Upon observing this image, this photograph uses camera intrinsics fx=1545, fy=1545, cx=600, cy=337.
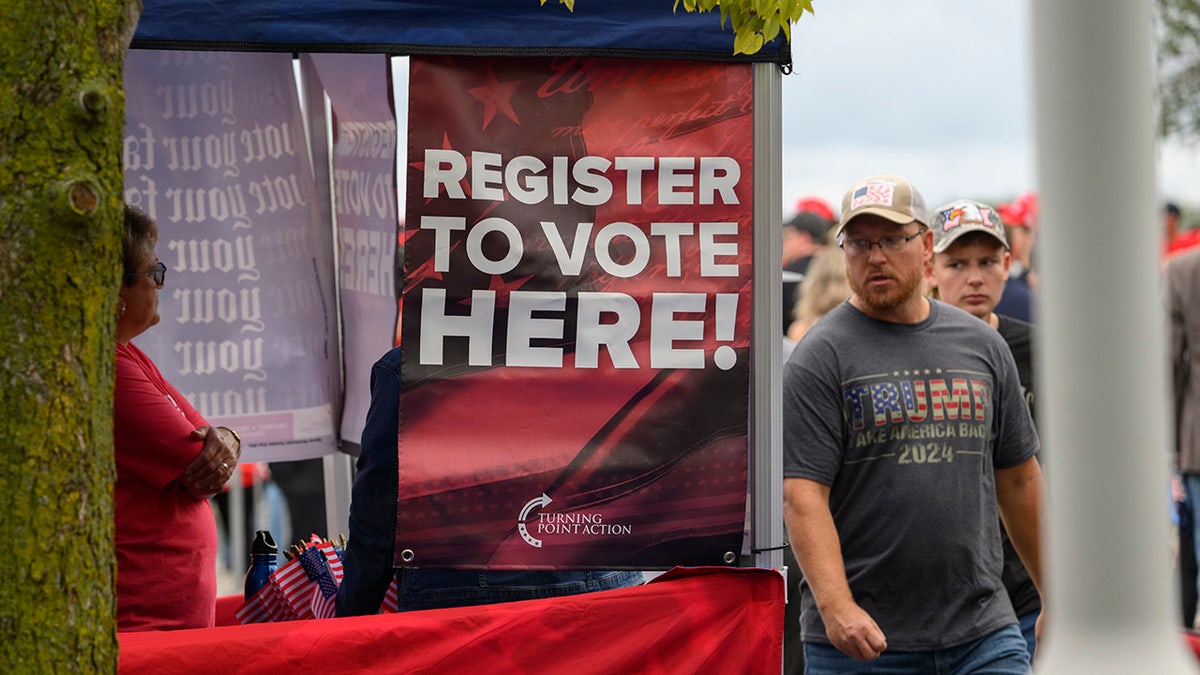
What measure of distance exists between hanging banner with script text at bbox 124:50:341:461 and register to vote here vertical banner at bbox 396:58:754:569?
4.24ft

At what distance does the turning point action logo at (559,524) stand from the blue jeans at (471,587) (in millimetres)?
157

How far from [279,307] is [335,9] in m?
1.56

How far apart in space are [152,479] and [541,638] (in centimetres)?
106

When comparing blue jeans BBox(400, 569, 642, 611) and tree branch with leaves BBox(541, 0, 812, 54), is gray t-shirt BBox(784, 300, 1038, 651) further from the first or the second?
tree branch with leaves BBox(541, 0, 812, 54)

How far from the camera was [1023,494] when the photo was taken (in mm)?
4781

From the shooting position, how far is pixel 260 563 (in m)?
4.59

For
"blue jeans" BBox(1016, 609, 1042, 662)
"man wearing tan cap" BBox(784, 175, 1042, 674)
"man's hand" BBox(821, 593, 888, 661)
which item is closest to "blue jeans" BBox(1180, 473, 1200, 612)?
"blue jeans" BBox(1016, 609, 1042, 662)

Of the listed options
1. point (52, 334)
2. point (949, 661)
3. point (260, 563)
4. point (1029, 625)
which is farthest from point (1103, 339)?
point (1029, 625)

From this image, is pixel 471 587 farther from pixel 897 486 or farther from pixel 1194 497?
pixel 1194 497

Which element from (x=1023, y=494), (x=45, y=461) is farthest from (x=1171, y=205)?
(x=45, y=461)

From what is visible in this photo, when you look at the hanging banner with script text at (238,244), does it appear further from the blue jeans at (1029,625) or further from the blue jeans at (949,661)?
the blue jeans at (1029,625)

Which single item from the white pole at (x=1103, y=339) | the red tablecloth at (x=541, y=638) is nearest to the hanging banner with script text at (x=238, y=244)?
the red tablecloth at (x=541, y=638)

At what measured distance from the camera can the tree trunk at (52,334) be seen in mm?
2600

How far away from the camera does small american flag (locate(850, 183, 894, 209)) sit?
4.73 m
